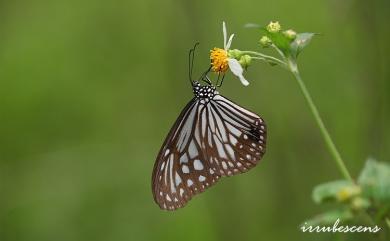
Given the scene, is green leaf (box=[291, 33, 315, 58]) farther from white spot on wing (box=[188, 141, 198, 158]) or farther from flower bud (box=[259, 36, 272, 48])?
white spot on wing (box=[188, 141, 198, 158])

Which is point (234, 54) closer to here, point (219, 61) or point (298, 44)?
point (219, 61)

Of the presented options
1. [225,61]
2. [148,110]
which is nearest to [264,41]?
[225,61]

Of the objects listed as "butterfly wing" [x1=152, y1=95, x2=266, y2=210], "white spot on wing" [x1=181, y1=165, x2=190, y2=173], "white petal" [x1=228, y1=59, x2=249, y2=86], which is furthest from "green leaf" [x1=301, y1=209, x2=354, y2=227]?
"white spot on wing" [x1=181, y1=165, x2=190, y2=173]

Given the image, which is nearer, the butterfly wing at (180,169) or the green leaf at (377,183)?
the green leaf at (377,183)

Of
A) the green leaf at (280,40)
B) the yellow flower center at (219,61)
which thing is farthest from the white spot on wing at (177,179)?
the green leaf at (280,40)

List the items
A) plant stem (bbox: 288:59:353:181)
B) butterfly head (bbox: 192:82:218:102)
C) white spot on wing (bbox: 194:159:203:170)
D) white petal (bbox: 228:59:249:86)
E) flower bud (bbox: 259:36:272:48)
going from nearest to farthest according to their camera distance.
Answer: plant stem (bbox: 288:59:353:181)
flower bud (bbox: 259:36:272:48)
white petal (bbox: 228:59:249:86)
white spot on wing (bbox: 194:159:203:170)
butterfly head (bbox: 192:82:218:102)

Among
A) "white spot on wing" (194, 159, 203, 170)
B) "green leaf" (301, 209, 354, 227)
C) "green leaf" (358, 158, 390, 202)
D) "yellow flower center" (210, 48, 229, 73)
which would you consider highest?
"yellow flower center" (210, 48, 229, 73)

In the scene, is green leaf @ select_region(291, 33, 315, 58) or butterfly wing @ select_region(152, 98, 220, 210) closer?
green leaf @ select_region(291, 33, 315, 58)

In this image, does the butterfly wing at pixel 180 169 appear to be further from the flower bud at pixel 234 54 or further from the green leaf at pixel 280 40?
the green leaf at pixel 280 40
